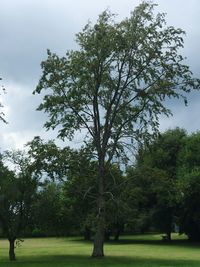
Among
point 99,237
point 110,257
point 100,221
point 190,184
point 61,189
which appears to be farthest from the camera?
point 190,184

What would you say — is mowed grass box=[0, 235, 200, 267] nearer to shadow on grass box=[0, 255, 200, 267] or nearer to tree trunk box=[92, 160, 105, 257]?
shadow on grass box=[0, 255, 200, 267]

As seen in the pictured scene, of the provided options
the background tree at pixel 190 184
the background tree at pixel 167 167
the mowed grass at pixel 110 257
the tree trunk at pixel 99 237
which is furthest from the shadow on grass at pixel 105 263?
the background tree at pixel 167 167

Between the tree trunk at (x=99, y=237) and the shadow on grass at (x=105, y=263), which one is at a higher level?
the tree trunk at (x=99, y=237)

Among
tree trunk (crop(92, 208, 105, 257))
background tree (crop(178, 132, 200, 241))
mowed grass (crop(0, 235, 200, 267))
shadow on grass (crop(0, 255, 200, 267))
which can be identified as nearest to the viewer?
shadow on grass (crop(0, 255, 200, 267))

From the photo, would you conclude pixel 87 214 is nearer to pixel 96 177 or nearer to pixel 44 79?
pixel 96 177

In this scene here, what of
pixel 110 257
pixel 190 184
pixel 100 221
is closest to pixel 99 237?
pixel 100 221

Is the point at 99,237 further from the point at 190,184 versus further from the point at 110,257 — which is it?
the point at 190,184

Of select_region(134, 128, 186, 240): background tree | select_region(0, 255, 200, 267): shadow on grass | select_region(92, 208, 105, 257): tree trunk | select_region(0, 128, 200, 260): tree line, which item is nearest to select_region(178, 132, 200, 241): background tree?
select_region(134, 128, 186, 240): background tree

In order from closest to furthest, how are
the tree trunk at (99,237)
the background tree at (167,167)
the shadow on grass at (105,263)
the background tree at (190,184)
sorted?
1. the shadow on grass at (105,263)
2. the tree trunk at (99,237)
3. the background tree at (190,184)
4. the background tree at (167,167)

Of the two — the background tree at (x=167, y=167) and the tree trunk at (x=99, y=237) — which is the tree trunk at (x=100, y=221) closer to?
the tree trunk at (x=99, y=237)

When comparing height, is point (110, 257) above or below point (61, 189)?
below

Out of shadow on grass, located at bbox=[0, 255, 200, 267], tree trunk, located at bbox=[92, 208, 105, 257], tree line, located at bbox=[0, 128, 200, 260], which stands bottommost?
shadow on grass, located at bbox=[0, 255, 200, 267]

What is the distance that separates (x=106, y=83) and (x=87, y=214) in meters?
11.2

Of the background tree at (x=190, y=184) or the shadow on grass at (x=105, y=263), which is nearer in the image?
the shadow on grass at (x=105, y=263)
